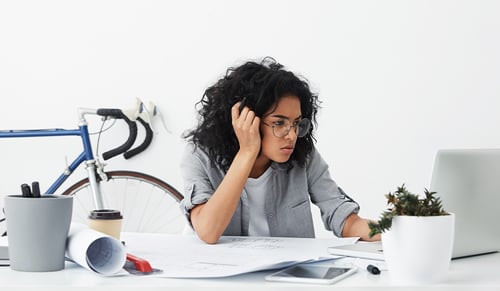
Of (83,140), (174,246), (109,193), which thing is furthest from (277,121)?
(109,193)

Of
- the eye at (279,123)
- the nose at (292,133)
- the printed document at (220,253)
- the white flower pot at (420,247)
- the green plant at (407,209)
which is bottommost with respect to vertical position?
the printed document at (220,253)

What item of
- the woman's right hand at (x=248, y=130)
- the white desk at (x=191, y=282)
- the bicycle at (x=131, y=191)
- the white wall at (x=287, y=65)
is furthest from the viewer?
the white wall at (x=287, y=65)

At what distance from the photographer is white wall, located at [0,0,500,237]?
3.32 metres

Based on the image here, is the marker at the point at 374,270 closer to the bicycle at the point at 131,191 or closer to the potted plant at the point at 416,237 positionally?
the potted plant at the point at 416,237

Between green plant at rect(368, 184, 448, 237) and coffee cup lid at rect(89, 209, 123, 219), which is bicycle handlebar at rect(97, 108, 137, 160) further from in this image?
green plant at rect(368, 184, 448, 237)

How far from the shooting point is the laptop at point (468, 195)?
50.9 inches

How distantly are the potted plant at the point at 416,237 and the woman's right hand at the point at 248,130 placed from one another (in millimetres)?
765

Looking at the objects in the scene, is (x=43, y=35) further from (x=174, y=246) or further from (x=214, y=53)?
(x=174, y=246)

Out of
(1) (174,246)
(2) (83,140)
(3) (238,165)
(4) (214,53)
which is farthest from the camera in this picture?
(4) (214,53)

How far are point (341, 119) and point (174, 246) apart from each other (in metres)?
1.93

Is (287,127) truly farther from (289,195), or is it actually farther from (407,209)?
(407,209)

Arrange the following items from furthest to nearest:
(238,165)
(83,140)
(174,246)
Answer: (83,140), (238,165), (174,246)

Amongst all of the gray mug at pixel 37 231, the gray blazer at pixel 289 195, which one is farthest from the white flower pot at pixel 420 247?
the gray blazer at pixel 289 195

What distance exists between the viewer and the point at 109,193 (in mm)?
3334
